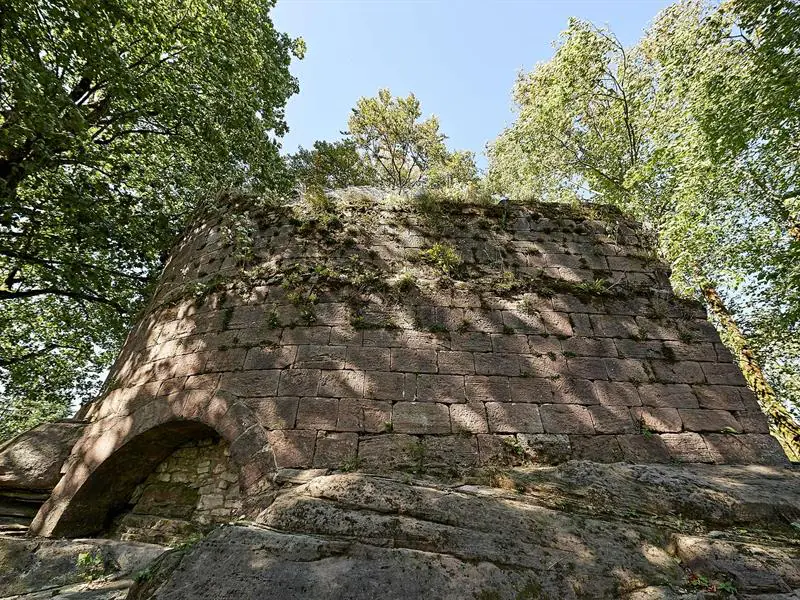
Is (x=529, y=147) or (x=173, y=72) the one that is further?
(x=529, y=147)

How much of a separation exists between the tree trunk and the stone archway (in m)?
10.3

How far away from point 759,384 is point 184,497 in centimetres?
1252

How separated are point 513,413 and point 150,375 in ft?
15.2

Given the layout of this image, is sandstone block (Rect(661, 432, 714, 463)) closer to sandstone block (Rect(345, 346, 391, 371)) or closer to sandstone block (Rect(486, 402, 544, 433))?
sandstone block (Rect(486, 402, 544, 433))

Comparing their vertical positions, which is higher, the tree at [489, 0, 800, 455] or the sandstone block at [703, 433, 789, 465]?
the tree at [489, 0, 800, 455]

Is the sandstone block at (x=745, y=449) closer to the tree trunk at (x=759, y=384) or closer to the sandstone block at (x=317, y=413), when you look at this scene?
the sandstone block at (x=317, y=413)

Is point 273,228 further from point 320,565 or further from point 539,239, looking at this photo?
point 320,565

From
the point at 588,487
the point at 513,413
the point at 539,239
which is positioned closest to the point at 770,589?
the point at 588,487

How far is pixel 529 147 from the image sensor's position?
1349 cm

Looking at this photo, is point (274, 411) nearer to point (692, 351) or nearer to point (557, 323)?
point (557, 323)

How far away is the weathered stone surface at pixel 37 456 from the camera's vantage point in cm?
461

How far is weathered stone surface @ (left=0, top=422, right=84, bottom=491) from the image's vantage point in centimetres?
461

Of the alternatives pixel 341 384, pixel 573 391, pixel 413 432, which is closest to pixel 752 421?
pixel 573 391

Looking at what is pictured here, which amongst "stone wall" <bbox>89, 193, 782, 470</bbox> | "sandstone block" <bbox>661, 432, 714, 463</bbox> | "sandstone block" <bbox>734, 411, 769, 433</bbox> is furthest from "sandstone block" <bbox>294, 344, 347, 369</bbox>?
"sandstone block" <bbox>734, 411, 769, 433</bbox>
